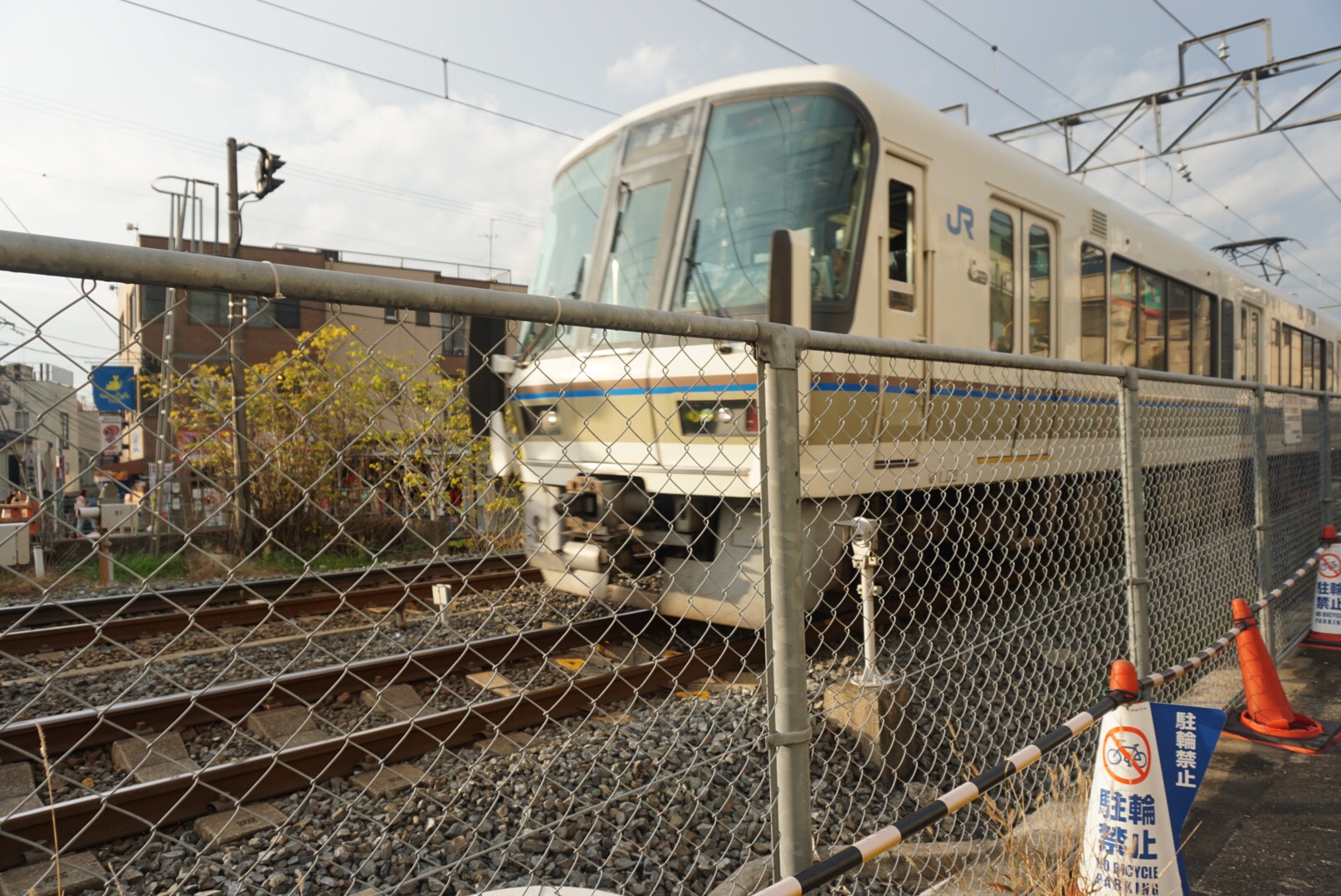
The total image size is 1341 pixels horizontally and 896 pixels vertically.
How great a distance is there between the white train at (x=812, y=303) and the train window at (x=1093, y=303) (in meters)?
0.38

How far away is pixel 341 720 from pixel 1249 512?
32.0 ft

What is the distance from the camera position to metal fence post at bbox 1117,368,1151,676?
308 centimetres

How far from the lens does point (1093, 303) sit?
22.9ft

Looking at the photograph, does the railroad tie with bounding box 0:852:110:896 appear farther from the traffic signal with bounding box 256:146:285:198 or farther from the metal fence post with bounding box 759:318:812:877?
the traffic signal with bounding box 256:146:285:198

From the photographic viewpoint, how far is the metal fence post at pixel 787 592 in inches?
70.2

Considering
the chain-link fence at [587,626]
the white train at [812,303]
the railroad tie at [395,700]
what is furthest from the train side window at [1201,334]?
the railroad tie at [395,700]

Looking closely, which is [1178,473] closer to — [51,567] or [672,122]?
[672,122]

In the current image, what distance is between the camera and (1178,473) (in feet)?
29.2

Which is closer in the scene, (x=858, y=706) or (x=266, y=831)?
(x=266, y=831)

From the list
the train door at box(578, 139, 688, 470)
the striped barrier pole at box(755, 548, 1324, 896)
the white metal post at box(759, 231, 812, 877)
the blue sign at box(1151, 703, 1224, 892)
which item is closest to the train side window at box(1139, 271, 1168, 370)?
the train door at box(578, 139, 688, 470)

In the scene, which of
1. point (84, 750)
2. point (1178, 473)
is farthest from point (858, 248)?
point (1178, 473)

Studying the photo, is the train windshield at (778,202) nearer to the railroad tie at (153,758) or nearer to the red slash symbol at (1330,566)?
the railroad tie at (153,758)

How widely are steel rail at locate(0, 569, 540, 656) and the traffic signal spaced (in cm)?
→ 726

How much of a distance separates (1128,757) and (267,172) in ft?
40.1
